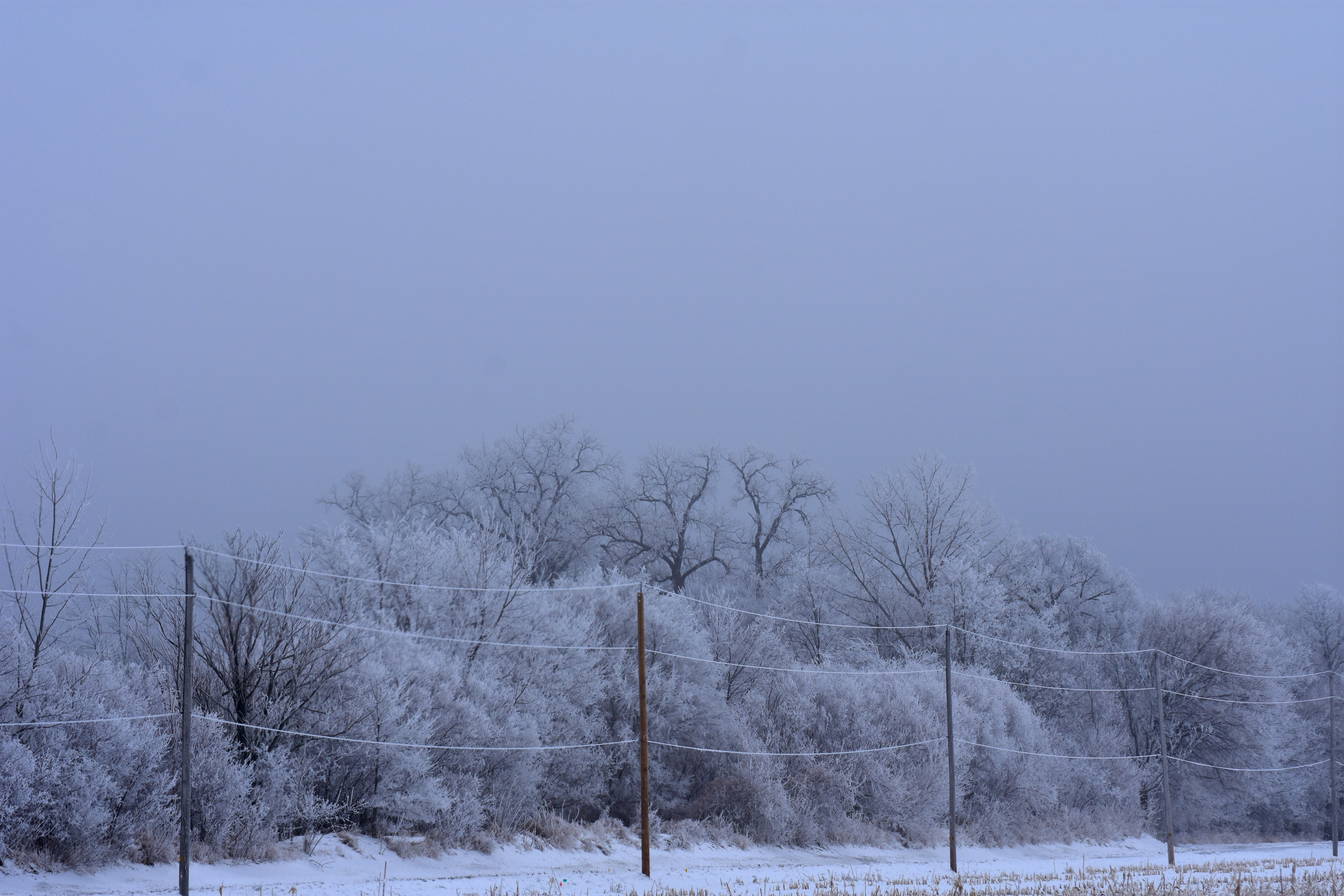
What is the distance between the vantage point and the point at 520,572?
83.2 ft

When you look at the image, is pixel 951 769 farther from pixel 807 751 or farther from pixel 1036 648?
pixel 1036 648

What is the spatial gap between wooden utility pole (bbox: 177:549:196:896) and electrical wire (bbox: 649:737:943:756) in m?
10.2

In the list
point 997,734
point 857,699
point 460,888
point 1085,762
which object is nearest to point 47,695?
point 460,888

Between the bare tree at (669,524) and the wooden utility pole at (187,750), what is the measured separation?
106 ft

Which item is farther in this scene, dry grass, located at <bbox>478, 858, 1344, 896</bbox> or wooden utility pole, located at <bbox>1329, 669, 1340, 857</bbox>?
wooden utility pole, located at <bbox>1329, 669, 1340, 857</bbox>

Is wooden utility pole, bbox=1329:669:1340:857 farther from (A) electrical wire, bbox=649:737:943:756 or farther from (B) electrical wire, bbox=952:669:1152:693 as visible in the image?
(A) electrical wire, bbox=649:737:943:756

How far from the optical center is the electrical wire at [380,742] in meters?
16.2

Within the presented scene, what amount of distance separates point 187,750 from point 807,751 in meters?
17.6

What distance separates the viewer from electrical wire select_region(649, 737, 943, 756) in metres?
24.0

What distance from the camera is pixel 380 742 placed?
17.4 m

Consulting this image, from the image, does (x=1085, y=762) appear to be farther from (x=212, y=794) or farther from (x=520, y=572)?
(x=212, y=794)

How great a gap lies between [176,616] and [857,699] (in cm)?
1733

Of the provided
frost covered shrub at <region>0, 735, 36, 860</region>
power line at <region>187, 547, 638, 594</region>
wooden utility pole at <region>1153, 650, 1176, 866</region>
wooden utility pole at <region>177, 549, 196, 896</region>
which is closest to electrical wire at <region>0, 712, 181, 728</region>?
frost covered shrub at <region>0, 735, 36, 860</region>

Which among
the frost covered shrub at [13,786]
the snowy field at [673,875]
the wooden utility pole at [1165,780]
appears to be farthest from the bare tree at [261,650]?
the wooden utility pole at [1165,780]
